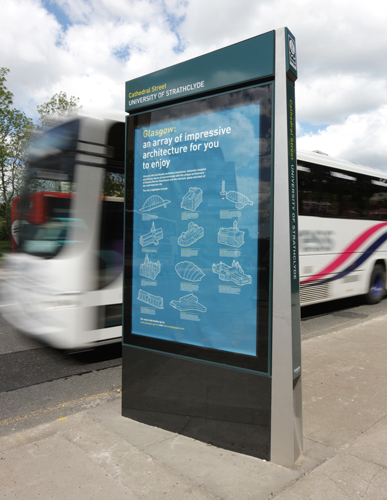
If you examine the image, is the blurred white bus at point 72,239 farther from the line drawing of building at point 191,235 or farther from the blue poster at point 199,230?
the line drawing of building at point 191,235

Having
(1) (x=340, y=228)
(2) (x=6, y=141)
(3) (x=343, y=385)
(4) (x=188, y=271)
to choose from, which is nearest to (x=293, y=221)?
(4) (x=188, y=271)

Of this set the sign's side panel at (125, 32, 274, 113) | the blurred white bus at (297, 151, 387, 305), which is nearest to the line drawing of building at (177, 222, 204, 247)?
the sign's side panel at (125, 32, 274, 113)

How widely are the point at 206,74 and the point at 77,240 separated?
2.93 meters

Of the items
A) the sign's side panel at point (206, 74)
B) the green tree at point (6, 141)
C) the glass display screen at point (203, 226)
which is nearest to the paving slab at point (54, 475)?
the glass display screen at point (203, 226)

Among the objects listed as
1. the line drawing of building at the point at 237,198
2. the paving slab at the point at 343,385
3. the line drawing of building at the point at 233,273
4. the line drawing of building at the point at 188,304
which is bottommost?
the paving slab at the point at 343,385

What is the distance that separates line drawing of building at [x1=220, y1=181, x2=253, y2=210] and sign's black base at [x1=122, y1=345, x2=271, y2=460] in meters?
1.26

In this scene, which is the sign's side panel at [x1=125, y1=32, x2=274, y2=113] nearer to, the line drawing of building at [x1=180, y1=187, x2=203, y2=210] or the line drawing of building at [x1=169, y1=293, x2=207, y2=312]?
the line drawing of building at [x1=180, y1=187, x2=203, y2=210]

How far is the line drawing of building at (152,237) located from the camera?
3664 mm

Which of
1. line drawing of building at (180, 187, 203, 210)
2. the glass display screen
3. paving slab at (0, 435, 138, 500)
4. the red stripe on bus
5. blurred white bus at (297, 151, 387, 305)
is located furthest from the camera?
the red stripe on bus

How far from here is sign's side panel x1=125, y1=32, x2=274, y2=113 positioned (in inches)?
120

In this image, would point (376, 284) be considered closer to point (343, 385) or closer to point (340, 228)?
point (340, 228)

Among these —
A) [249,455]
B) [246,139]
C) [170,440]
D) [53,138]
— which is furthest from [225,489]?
[53,138]

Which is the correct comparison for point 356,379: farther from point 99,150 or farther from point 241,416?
point 99,150

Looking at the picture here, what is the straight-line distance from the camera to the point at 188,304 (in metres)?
3.49
